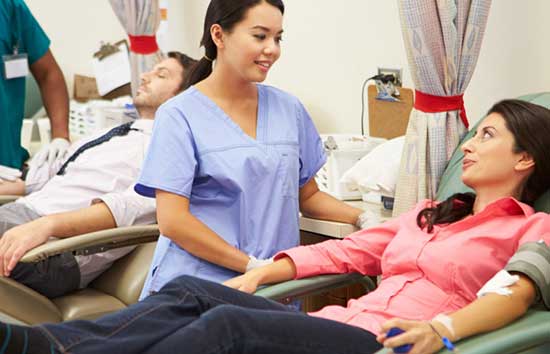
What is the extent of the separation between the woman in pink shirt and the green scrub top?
5.80 feet

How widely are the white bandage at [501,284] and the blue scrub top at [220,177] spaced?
0.67 meters

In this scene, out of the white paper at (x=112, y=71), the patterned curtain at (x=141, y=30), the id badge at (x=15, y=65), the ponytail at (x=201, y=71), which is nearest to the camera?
the ponytail at (x=201, y=71)

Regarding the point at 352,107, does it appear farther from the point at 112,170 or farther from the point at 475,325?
the point at 475,325

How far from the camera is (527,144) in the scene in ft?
6.02

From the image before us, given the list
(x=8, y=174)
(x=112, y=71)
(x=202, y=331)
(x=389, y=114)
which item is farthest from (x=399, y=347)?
(x=112, y=71)

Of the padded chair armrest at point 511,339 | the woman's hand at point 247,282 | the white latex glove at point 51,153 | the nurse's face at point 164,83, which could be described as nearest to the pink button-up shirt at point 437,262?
the woman's hand at point 247,282

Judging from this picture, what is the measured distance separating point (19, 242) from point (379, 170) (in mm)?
1011

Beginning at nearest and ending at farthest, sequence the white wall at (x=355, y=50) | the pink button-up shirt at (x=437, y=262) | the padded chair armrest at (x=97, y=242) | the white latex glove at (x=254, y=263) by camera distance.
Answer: the pink button-up shirt at (x=437, y=262), the white latex glove at (x=254, y=263), the padded chair armrest at (x=97, y=242), the white wall at (x=355, y=50)

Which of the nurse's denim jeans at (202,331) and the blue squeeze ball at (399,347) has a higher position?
the blue squeeze ball at (399,347)

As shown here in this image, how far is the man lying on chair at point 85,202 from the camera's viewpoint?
231 centimetres

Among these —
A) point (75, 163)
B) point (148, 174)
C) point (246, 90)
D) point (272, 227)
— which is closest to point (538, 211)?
point (272, 227)

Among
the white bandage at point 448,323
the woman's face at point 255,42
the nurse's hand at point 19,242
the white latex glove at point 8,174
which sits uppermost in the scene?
the woman's face at point 255,42

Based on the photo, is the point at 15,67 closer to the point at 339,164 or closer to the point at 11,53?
the point at 11,53

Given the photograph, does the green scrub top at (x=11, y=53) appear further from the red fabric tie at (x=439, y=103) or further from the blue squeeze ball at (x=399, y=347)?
the blue squeeze ball at (x=399, y=347)
